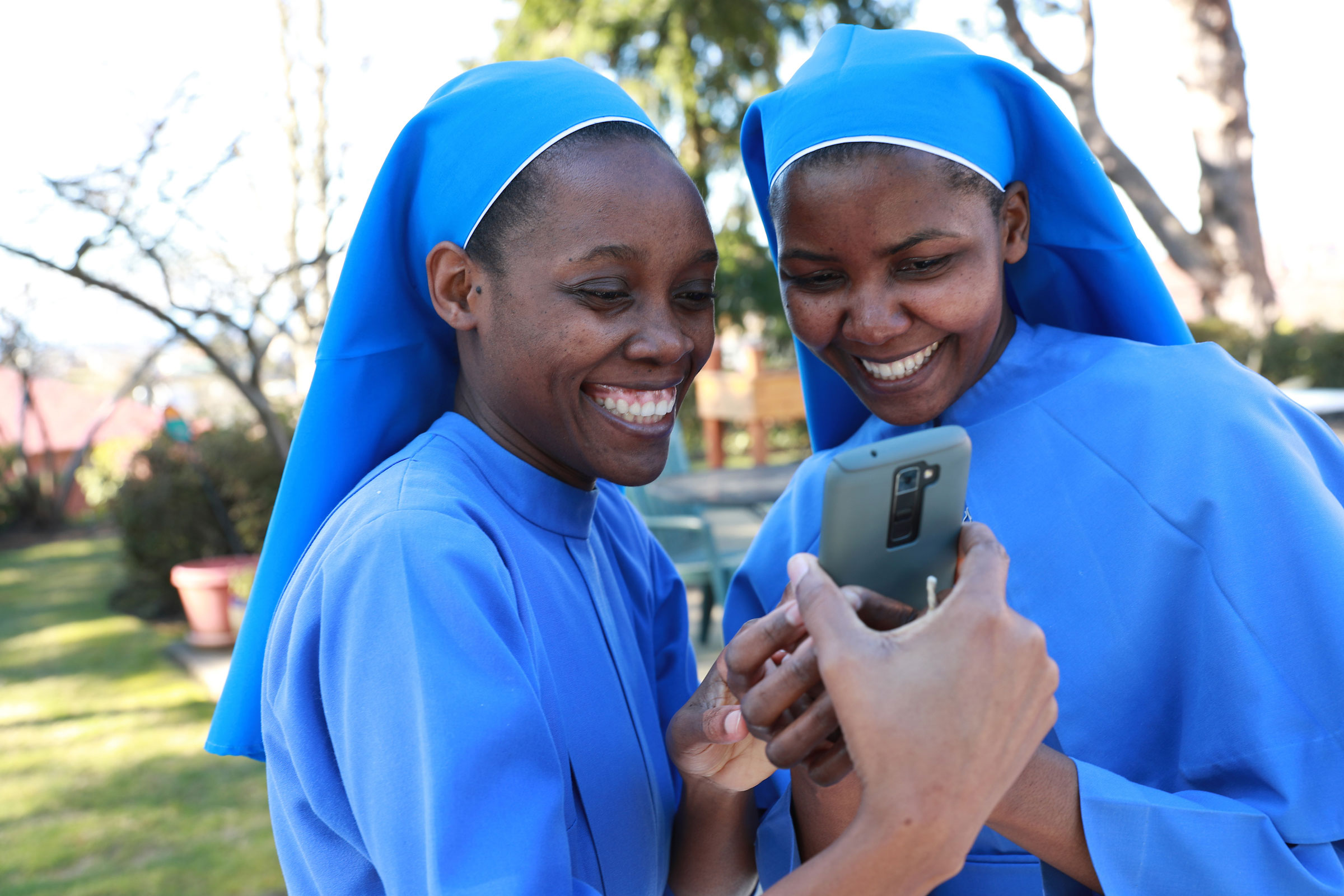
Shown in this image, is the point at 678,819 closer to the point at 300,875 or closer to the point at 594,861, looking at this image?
the point at 594,861

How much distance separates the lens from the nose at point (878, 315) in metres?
1.58

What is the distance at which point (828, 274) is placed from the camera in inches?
65.2

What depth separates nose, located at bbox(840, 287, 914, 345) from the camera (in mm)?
1580

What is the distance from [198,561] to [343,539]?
6.79m

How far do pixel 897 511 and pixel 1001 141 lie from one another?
2.63ft

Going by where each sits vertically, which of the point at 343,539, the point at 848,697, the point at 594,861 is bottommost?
the point at 594,861

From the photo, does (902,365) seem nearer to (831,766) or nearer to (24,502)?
(831,766)

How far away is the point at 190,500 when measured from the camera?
7.72 meters

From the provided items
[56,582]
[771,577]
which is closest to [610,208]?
[771,577]

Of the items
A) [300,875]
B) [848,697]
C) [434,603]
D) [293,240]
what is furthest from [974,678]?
[293,240]

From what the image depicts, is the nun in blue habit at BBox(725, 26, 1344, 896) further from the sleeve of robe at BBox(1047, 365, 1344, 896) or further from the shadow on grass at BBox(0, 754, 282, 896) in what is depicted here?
the shadow on grass at BBox(0, 754, 282, 896)

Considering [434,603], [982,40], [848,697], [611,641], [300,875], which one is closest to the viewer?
[848,697]

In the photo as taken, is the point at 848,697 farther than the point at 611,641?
No

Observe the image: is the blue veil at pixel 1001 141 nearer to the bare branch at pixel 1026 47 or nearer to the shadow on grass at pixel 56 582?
the shadow on grass at pixel 56 582
